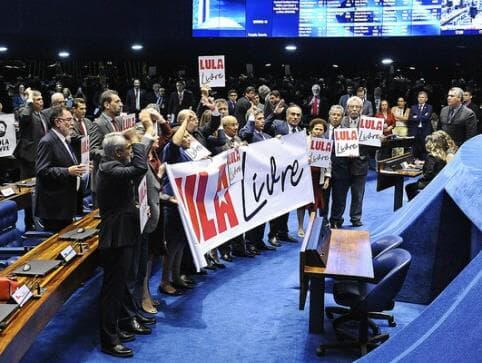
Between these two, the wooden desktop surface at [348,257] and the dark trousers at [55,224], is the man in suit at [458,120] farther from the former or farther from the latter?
the dark trousers at [55,224]

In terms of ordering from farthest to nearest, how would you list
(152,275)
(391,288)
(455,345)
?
(152,275) → (391,288) → (455,345)

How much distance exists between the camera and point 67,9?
15.6 metres

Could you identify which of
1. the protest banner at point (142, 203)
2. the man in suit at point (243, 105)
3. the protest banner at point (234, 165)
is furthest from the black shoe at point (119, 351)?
the man in suit at point (243, 105)

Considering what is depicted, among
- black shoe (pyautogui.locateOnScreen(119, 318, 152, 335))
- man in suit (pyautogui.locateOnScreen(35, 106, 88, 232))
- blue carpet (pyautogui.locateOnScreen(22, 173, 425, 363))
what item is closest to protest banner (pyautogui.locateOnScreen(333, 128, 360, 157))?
blue carpet (pyautogui.locateOnScreen(22, 173, 425, 363))

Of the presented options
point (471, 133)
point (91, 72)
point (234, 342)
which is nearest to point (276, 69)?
point (91, 72)

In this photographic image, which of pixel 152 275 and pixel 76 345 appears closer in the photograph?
pixel 76 345

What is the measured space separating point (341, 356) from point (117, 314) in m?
1.79

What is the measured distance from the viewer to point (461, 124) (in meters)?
12.2

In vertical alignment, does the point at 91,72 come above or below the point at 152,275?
above

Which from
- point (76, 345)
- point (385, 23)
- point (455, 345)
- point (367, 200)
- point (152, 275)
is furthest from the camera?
point (385, 23)

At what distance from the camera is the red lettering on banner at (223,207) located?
729cm

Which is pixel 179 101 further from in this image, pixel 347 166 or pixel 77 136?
pixel 77 136

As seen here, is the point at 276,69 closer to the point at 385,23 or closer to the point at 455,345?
the point at 385,23

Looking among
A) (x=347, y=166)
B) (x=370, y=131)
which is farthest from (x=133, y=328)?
(x=370, y=131)
